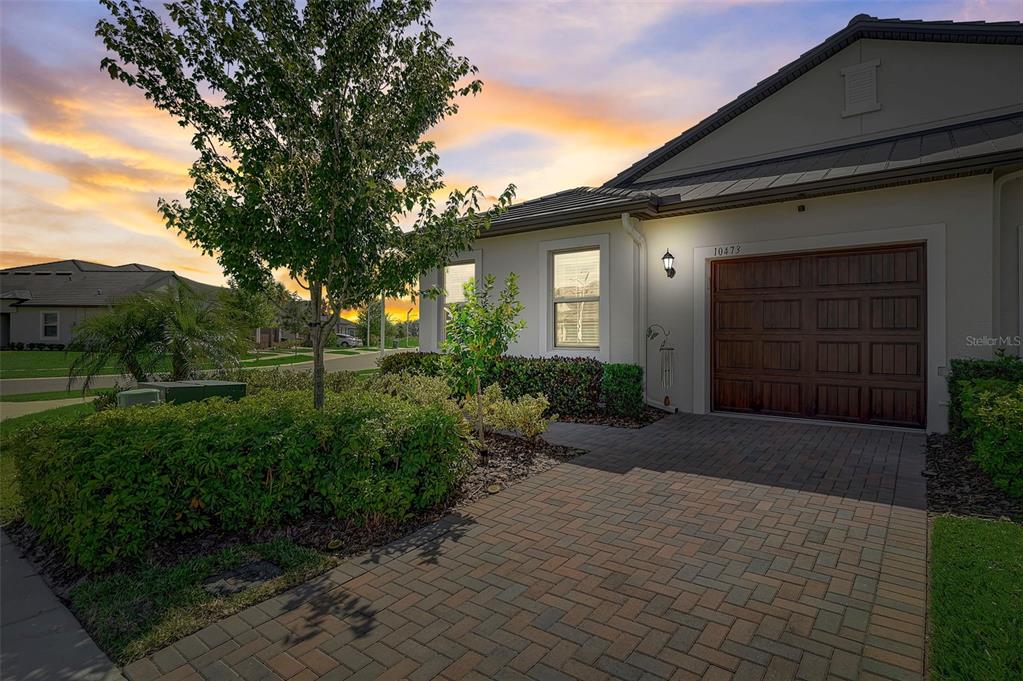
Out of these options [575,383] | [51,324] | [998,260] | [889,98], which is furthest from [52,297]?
[998,260]

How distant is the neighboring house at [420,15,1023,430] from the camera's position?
6910mm

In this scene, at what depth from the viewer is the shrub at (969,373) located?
20.1 ft

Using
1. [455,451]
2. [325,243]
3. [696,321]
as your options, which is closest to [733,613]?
[455,451]

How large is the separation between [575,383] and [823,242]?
4.42 m

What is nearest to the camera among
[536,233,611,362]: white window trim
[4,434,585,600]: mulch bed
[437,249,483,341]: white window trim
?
[4,434,585,600]: mulch bed

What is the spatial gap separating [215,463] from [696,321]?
7.63 meters

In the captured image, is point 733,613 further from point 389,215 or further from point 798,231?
point 798,231

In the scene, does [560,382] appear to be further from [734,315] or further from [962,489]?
[962,489]

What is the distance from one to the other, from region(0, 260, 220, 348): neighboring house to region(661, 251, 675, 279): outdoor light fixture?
92.8ft

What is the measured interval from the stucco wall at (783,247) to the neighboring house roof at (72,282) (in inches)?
1056

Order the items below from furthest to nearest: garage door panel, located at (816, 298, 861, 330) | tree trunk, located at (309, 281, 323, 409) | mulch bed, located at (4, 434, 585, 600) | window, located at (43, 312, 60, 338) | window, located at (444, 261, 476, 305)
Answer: window, located at (43, 312, 60, 338)
window, located at (444, 261, 476, 305)
garage door panel, located at (816, 298, 861, 330)
tree trunk, located at (309, 281, 323, 409)
mulch bed, located at (4, 434, 585, 600)

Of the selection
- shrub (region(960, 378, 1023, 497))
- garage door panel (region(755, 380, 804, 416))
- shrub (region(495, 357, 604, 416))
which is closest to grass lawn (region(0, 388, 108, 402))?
shrub (region(495, 357, 604, 416))

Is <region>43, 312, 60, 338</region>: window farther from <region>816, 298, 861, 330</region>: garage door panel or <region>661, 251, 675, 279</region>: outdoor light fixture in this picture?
<region>816, 298, 861, 330</region>: garage door panel

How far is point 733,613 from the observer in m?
2.84
